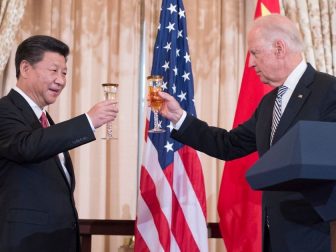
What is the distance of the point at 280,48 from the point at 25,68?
48.6 inches

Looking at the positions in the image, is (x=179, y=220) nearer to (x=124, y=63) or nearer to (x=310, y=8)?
(x=124, y=63)

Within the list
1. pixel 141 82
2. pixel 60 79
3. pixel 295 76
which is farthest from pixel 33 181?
pixel 141 82

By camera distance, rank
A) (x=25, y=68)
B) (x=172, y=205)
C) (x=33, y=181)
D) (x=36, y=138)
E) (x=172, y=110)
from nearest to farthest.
→ (x=36, y=138) → (x=33, y=181) → (x=25, y=68) → (x=172, y=110) → (x=172, y=205)

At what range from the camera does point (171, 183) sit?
3.71 metres

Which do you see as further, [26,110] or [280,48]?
[280,48]

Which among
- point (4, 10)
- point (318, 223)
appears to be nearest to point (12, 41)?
point (4, 10)

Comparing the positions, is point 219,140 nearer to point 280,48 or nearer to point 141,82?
point 280,48

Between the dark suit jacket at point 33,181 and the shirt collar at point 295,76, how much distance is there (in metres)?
0.97

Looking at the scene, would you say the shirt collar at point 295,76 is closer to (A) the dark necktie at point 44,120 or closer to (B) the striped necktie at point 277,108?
(B) the striped necktie at point 277,108

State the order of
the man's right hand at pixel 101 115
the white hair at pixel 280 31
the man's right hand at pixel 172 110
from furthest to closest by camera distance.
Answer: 1. the man's right hand at pixel 172 110
2. the white hair at pixel 280 31
3. the man's right hand at pixel 101 115

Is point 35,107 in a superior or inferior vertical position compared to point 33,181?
superior

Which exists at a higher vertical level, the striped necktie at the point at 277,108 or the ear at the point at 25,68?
the ear at the point at 25,68

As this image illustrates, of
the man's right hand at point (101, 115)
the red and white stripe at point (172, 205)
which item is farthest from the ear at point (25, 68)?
the red and white stripe at point (172, 205)

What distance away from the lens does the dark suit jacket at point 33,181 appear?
236 centimetres
